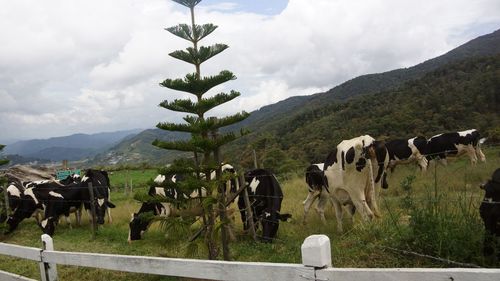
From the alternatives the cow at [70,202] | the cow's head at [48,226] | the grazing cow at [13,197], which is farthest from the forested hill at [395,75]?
the cow's head at [48,226]

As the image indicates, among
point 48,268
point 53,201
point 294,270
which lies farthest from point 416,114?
point 294,270

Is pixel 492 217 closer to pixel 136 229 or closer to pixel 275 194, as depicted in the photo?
pixel 275 194

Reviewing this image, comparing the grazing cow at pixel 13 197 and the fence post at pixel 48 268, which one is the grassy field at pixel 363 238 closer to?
the grazing cow at pixel 13 197

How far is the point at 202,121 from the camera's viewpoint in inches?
218

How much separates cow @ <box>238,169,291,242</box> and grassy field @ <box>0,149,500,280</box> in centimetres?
28

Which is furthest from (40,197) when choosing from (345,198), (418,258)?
(418,258)

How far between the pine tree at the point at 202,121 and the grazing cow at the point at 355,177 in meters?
3.14

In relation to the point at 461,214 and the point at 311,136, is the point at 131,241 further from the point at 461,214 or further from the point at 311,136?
the point at 311,136

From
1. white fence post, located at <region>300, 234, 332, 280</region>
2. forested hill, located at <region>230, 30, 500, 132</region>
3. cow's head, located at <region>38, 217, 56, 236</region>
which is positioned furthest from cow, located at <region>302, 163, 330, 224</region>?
forested hill, located at <region>230, 30, 500, 132</region>

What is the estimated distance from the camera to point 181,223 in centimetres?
571

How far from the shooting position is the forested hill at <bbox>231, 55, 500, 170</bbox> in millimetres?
29328

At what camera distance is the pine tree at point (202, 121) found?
557 cm

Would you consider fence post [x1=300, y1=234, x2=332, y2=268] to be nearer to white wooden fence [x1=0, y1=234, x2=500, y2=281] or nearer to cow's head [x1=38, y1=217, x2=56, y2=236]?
white wooden fence [x1=0, y1=234, x2=500, y2=281]

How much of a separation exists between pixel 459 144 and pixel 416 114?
54.9ft
